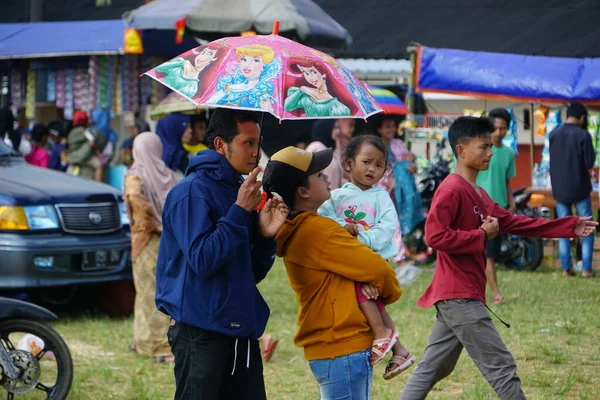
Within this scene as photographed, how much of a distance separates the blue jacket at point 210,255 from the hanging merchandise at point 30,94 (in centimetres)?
1488

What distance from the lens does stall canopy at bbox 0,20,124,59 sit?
1616 centimetres

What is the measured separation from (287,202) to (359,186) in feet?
3.34

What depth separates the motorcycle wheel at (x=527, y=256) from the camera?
42.9 ft

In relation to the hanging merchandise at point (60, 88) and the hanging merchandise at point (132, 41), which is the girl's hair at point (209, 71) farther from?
the hanging merchandise at point (60, 88)

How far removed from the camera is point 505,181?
448 inches

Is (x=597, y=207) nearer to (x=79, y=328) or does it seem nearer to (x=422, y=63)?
(x=422, y=63)

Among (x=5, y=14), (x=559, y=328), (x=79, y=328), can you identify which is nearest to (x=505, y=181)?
(x=559, y=328)

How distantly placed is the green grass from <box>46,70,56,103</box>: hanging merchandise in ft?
27.0

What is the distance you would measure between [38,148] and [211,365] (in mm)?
13480

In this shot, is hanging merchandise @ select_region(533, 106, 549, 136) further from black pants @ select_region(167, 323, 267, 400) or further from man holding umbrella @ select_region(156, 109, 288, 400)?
black pants @ select_region(167, 323, 267, 400)

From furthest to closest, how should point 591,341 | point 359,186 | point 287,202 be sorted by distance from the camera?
point 591,341 < point 359,186 < point 287,202

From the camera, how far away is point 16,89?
18.4 meters

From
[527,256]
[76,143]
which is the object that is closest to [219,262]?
[527,256]

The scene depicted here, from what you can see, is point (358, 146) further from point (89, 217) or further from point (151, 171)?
point (89, 217)
